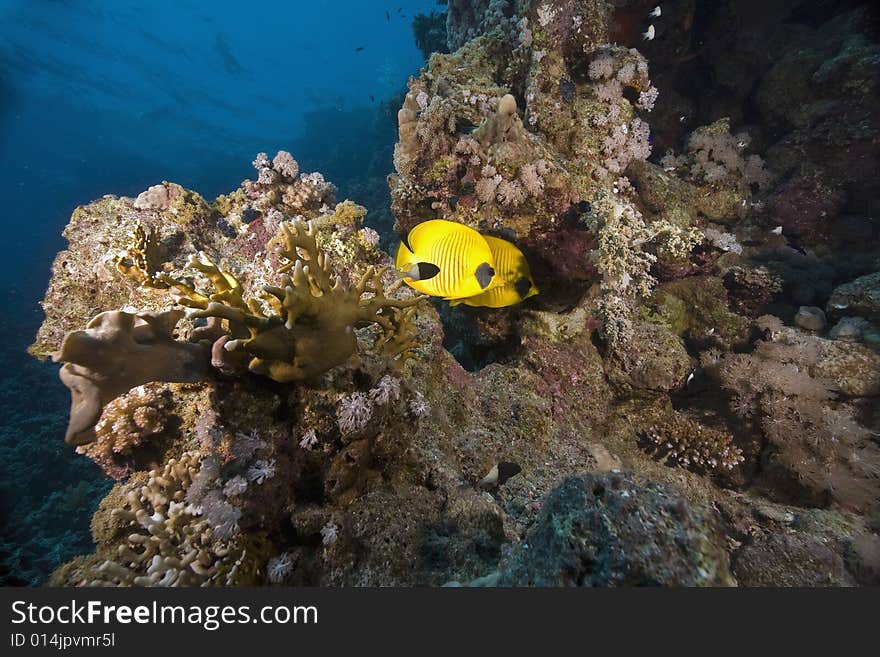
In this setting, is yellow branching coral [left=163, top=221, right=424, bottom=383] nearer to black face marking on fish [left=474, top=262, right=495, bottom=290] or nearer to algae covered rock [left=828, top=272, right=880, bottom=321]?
black face marking on fish [left=474, top=262, right=495, bottom=290]

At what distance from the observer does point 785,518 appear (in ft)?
11.6

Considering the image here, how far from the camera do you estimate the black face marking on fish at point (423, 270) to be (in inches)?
84.5

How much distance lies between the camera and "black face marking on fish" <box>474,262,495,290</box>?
2174 mm

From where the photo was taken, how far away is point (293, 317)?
2049 millimetres

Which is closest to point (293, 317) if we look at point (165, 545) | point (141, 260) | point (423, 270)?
point (423, 270)

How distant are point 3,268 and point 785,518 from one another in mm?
49679

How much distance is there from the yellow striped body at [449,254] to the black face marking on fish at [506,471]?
1665mm

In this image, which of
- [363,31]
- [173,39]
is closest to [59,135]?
[173,39]

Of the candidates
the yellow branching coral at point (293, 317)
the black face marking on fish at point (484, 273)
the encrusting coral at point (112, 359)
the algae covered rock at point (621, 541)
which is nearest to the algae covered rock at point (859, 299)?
the algae covered rock at point (621, 541)

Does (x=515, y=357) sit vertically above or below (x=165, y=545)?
above

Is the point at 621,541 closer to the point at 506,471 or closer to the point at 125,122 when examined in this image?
the point at 506,471

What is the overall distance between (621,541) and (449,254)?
1.57 m

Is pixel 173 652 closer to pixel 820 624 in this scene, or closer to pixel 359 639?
pixel 359 639

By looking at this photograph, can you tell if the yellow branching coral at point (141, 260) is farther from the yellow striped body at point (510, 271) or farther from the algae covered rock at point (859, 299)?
the algae covered rock at point (859, 299)
